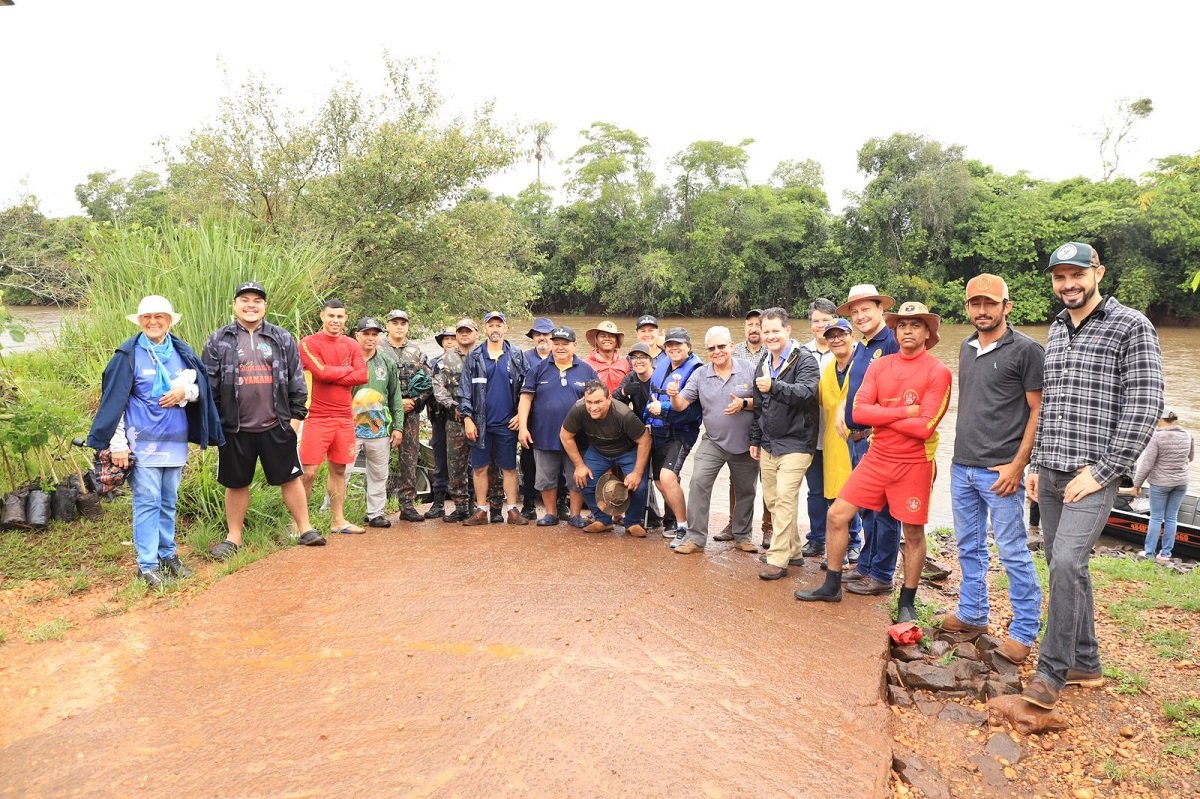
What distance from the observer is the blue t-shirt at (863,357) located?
516 centimetres

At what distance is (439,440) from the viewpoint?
720 cm

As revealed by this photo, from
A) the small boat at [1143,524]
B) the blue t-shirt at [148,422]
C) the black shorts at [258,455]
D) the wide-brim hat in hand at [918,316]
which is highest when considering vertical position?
the wide-brim hat in hand at [918,316]

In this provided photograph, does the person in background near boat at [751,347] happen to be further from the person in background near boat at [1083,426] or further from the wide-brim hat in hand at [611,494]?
the person in background near boat at [1083,426]

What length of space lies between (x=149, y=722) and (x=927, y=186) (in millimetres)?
37345

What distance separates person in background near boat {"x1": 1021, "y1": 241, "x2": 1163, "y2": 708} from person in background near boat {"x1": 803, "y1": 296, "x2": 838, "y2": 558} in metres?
2.02

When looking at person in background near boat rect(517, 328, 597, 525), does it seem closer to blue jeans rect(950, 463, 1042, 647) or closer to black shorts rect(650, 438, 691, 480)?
black shorts rect(650, 438, 691, 480)

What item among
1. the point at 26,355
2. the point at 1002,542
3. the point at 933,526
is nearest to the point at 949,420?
the point at 933,526

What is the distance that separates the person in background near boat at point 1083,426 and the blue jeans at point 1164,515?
585 centimetres

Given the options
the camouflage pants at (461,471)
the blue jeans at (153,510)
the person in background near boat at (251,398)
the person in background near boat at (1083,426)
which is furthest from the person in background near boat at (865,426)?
the blue jeans at (153,510)

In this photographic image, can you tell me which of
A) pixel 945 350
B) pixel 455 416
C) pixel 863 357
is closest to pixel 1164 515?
pixel 863 357

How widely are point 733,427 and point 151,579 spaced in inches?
161

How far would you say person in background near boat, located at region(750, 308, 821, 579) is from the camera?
16.9 ft

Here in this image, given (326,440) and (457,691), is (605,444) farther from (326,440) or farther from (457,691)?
(457,691)

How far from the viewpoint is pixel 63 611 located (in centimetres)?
440
